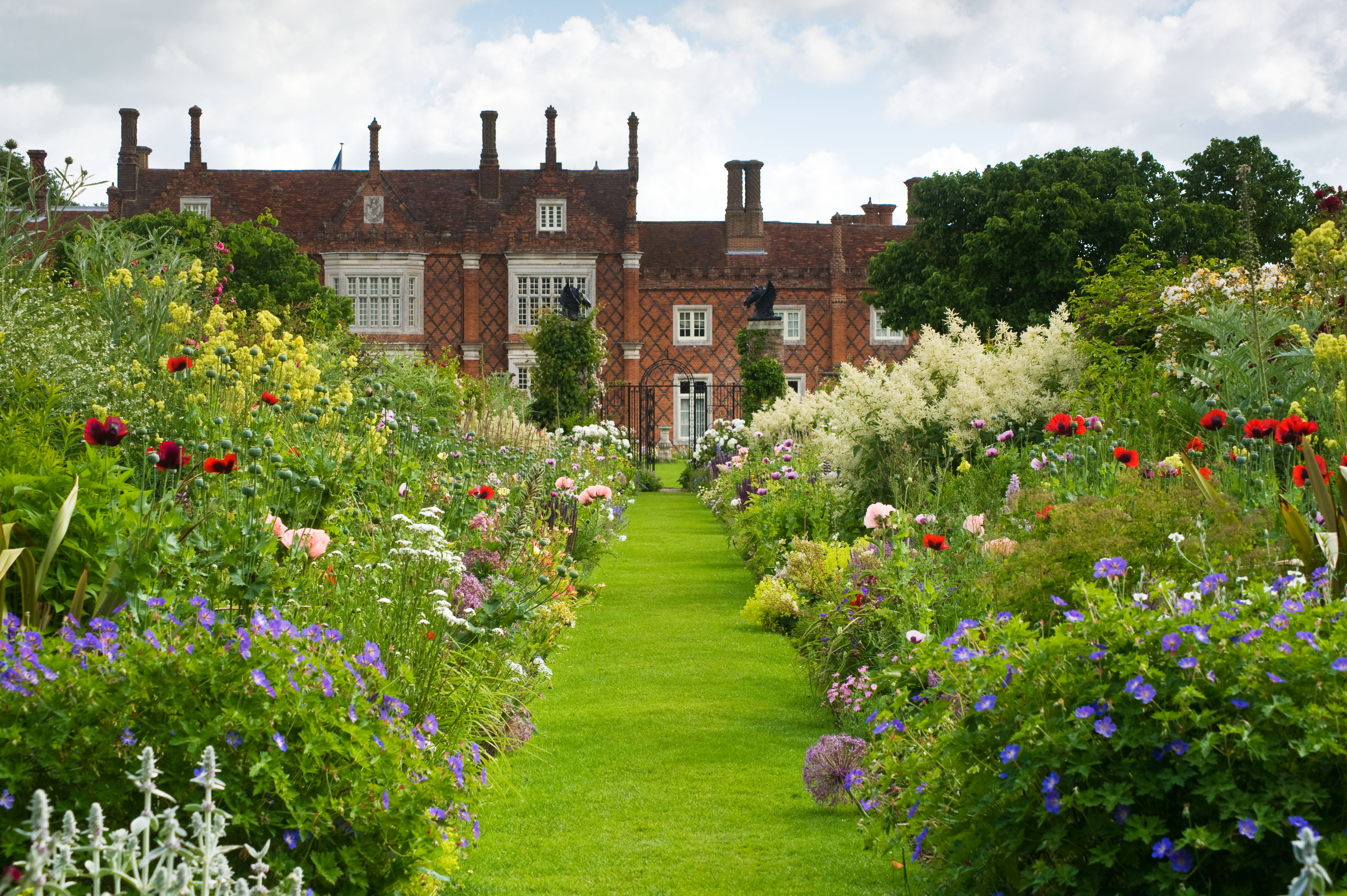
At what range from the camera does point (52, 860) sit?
5.54ft

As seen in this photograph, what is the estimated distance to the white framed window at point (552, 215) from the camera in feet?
107

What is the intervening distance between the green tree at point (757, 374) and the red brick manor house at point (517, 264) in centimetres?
1035

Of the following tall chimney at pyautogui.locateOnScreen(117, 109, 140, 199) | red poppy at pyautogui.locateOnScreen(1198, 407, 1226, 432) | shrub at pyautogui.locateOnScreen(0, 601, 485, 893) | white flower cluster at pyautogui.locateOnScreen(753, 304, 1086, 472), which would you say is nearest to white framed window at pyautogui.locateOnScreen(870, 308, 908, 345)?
tall chimney at pyautogui.locateOnScreen(117, 109, 140, 199)

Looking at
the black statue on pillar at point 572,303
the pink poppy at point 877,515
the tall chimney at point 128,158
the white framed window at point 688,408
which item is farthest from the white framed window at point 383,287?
the pink poppy at point 877,515

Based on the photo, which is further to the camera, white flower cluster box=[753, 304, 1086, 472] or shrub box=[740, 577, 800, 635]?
white flower cluster box=[753, 304, 1086, 472]

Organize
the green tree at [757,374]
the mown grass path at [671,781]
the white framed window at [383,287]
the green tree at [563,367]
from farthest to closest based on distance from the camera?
the white framed window at [383,287] < the green tree at [757,374] < the green tree at [563,367] < the mown grass path at [671,781]

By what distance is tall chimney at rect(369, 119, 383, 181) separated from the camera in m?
32.4

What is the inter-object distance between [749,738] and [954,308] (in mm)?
25001

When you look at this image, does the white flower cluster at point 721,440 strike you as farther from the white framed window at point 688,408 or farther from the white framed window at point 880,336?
the white framed window at point 880,336

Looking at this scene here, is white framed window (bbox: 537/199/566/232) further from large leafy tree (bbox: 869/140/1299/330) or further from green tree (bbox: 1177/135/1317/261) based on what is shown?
green tree (bbox: 1177/135/1317/261)

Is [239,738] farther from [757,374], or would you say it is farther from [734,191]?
[734,191]

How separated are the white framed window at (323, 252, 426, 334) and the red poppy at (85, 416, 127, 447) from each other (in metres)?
29.8

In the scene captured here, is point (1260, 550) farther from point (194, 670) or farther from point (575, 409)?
point (575, 409)

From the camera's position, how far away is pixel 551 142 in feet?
109
